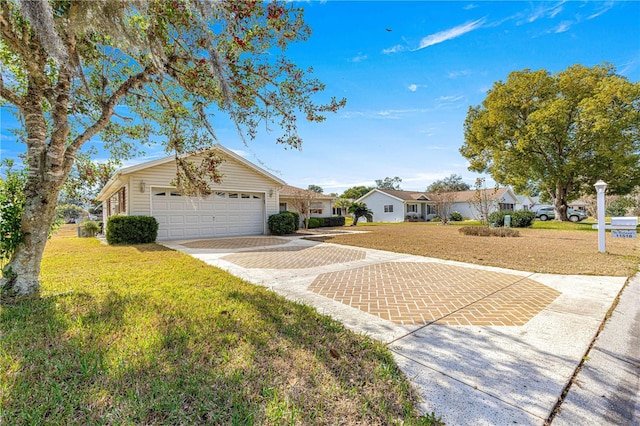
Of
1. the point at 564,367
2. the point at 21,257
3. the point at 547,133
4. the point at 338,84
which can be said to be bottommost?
the point at 564,367

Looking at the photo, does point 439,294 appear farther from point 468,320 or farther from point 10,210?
point 10,210

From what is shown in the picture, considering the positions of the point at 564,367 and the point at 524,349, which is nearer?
the point at 564,367

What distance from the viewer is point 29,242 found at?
3.97 m

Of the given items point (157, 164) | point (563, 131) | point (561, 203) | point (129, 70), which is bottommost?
point (561, 203)

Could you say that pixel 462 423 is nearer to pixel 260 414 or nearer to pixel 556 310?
pixel 260 414

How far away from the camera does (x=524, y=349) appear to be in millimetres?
2746

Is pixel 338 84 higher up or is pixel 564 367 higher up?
pixel 338 84

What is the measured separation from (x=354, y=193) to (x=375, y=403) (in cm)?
5349

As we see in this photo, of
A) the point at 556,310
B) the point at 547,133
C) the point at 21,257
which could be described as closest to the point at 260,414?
the point at 556,310

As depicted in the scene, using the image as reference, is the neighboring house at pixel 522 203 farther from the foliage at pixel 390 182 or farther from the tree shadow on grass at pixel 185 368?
the tree shadow on grass at pixel 185 368

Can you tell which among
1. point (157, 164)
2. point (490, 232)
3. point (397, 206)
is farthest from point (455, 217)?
point (157, 164)

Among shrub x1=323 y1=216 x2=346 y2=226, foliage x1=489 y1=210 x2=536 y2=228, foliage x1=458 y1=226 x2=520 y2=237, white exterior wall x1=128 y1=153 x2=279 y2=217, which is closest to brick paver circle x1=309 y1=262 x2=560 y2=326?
white exterior wall x1=128 y1=153 x2=279 y2=217

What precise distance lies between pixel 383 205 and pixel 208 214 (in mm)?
26238

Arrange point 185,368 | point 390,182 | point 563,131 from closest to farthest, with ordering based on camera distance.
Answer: point 185,368 → point 563,131 → point 390,182
